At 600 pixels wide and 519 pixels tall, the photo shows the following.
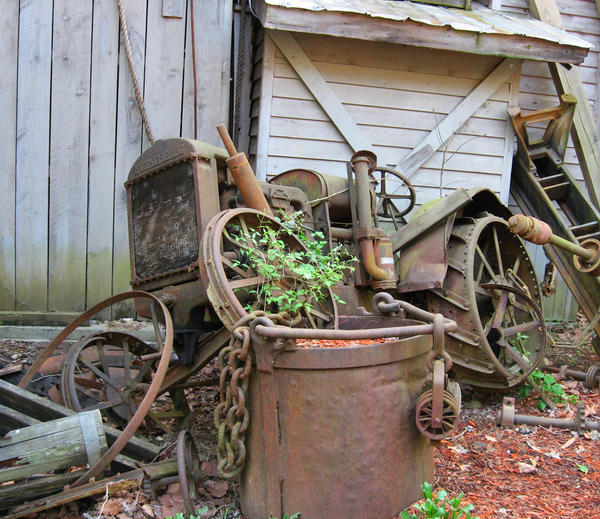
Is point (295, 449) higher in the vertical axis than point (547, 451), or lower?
higher

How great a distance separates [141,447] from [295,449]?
3.24 ft

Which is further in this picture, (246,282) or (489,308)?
(489,308)

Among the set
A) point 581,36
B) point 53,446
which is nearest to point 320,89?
point 581,36

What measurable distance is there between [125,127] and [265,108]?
4.11 feet

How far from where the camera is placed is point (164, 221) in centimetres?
341

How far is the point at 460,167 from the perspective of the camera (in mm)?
5262

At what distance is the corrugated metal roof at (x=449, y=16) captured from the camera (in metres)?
4.41

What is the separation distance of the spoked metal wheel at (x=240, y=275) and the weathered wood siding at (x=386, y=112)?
5.61 feet

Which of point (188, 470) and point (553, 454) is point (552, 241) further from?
point (188, 470)

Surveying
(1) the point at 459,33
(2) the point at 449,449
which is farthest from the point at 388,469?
(1) the point at 459,33

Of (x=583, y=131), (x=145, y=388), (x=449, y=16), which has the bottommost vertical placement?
(x=145, y=388)

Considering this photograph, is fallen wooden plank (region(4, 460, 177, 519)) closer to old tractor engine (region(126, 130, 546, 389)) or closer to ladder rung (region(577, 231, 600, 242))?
old tractor engine (region(126, 130, 546, 389))

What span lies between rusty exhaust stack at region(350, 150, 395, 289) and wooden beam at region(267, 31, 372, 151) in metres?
1.19

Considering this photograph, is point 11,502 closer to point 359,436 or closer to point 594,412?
point 359,436
